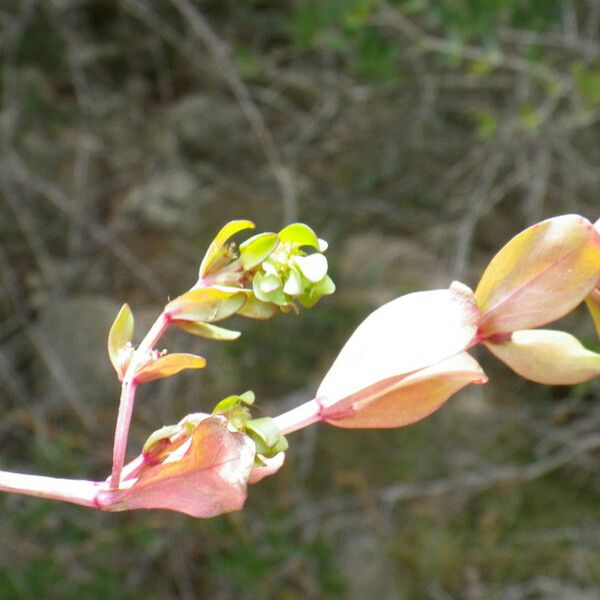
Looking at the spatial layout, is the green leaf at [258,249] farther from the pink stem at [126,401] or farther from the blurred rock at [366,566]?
the blurred rock at [366,566]

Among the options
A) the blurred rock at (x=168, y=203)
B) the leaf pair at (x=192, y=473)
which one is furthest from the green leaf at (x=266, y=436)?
the blurred rock at (x=168, y=203)

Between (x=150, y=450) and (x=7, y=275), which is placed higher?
(x=150, y=450)

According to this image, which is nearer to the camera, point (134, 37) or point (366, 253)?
point (366, 253)

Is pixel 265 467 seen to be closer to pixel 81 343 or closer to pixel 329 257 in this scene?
pixel 329 257

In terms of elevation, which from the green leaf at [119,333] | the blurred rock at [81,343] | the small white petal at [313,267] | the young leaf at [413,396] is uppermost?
the small white petal at [313,267]

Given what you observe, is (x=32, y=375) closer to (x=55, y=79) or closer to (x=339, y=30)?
(x=55, y=79)

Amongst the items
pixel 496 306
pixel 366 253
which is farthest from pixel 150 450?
pixel 366 253
